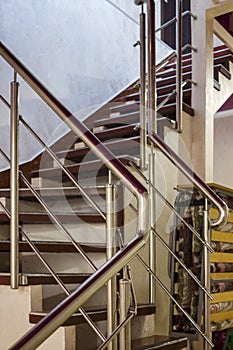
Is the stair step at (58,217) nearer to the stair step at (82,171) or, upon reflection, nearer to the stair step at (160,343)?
the stair step at (82,171)

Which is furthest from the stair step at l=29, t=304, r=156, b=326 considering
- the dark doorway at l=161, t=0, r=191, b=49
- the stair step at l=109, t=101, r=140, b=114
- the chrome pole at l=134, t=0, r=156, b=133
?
the dark doorway at l=161, t=0, r=191, b=49

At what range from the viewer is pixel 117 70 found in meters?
4.80

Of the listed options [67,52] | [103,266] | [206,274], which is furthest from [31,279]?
[67,52]

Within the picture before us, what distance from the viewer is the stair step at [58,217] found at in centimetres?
263

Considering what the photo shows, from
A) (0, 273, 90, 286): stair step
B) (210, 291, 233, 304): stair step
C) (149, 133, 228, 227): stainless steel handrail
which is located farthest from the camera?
(210, 291, 233, 304): stair step

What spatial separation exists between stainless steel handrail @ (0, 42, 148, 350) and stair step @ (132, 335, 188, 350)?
0.86 meters

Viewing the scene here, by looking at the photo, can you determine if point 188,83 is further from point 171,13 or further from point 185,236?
point 171,13

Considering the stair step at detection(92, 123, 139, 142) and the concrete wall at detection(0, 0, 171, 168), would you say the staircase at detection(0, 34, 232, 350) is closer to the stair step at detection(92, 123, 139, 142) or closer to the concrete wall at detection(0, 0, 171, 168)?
the stair step at detection(92, 123, 139, 142)

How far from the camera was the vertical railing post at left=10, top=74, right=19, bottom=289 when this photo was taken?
6.46ft

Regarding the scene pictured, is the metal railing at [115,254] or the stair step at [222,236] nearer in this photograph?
the metal railing at [115,254]

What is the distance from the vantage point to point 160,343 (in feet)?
7.80

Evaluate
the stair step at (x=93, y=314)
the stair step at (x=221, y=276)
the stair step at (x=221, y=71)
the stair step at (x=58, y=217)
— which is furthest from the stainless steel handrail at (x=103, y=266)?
the stair step at (x=221, y=71)

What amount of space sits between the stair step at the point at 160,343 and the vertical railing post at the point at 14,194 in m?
0.66

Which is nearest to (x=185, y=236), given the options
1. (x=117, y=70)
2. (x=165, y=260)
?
(x=165, y=260)
